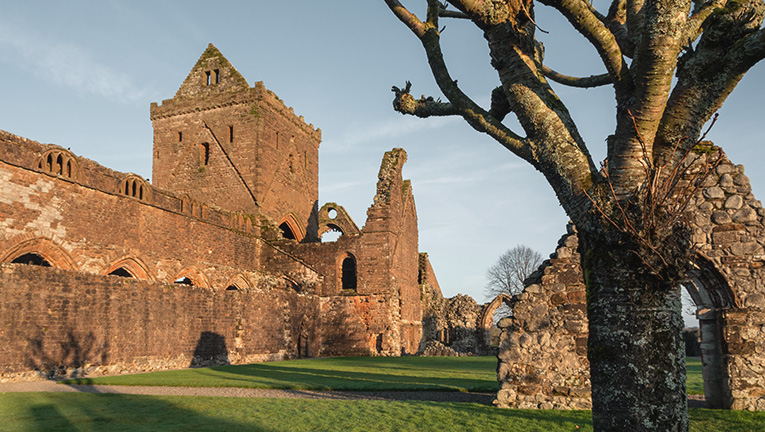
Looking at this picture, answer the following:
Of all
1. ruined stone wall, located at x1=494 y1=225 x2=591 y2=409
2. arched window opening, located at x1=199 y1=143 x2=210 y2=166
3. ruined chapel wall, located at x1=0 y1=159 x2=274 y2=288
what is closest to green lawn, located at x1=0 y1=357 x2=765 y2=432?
ruined stone wall, located at x1=494 y1=225 x2=591 y2=409

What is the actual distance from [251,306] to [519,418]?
503 inches

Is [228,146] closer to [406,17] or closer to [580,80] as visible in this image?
[580,80]

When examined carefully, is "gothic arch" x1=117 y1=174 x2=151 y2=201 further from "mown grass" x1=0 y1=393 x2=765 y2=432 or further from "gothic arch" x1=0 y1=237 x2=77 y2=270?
"mown grass" x1=0 y1=393 x2=765 y2=432

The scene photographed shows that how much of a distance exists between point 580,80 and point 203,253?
1790 cm

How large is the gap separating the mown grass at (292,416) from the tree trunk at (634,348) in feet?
8.59

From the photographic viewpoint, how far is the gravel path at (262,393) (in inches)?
328

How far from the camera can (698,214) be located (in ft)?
23.5

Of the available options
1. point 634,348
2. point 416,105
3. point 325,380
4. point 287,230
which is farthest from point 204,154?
point 634,348

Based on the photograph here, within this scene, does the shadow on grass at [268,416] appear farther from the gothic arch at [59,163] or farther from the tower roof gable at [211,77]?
the tower roof gable at [211,77]

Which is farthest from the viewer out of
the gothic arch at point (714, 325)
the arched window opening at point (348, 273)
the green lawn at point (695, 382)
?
the arched window opening at point (348, 273)

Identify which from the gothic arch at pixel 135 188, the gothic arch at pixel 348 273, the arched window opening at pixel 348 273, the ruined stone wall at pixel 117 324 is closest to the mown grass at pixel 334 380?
the ruined stone wall at pixel 117 324

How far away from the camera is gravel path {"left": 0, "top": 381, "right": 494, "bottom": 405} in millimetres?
8422

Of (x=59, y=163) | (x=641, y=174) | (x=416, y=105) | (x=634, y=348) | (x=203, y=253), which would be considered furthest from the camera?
(x=203, y=253)

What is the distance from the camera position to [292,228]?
3106cm
